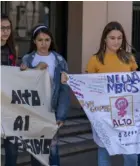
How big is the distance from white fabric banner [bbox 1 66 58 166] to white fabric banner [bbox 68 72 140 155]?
30 centimetres

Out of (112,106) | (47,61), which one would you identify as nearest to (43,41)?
(47,61)

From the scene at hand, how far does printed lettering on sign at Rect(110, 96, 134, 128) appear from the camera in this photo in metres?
4.11

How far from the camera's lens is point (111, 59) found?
13.5ft

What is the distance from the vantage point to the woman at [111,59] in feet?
13.4

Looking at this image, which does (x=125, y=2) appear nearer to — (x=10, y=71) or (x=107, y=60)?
(x=107, y=60)

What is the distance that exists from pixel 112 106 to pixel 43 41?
900 millimetres

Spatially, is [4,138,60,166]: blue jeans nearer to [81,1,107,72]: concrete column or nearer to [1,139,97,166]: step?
[1,139,97,166]: step

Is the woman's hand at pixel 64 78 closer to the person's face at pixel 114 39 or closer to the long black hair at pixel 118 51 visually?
the long black hair at pixel 118 51

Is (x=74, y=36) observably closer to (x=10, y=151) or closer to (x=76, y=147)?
(x=76, y=147)

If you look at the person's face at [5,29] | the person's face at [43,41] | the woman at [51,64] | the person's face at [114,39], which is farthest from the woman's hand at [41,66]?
the person's face at [114,39]

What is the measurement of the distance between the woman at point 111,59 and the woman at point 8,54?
0.75 m

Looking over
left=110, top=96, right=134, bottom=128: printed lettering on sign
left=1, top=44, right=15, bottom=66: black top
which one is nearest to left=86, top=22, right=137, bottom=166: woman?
left=110, top=96, right=134, bottom=128: printed lettering on sign

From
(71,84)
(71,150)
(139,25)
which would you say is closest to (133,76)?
(71,84)

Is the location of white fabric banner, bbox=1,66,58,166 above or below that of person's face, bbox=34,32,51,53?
below
